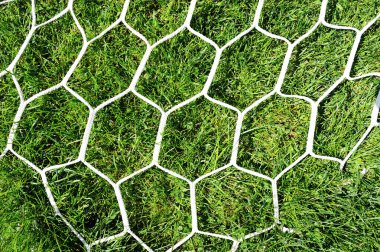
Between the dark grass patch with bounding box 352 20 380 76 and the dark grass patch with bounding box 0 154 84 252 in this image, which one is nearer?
the dark grass patch with bounding box 0 154 84 252

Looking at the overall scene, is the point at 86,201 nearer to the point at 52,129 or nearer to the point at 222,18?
the point at 52,129

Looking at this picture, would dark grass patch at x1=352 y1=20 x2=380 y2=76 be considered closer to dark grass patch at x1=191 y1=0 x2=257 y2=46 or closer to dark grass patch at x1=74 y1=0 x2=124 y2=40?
dark grass patch at x1=191 y1=0 x2=257 y2=46

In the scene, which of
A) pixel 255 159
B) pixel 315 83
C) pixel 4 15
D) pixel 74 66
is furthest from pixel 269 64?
pixel 4 15

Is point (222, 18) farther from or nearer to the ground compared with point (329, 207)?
farther from the ground

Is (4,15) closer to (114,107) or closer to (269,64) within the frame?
(114,107)

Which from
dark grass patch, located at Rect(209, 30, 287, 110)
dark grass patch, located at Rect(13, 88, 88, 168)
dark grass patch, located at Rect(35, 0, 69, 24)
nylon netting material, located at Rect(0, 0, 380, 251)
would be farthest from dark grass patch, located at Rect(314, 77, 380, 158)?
dark grass patch, located at Rect(35, 0, 69, 24)

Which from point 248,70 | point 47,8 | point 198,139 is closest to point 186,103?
point 198,139
